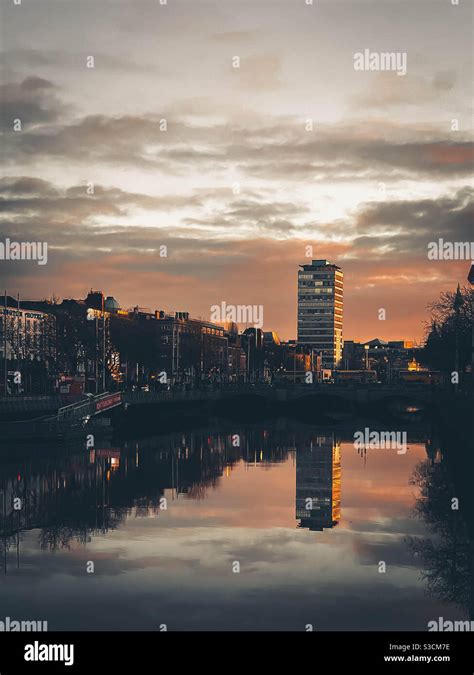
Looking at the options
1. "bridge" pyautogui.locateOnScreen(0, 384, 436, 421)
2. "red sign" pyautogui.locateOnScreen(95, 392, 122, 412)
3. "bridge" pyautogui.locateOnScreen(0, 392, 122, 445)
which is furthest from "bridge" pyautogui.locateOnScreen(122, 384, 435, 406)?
"bridge" pyautogui.locateOnScreen(0, 392, 122, 445)

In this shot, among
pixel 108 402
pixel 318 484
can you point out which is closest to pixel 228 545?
pixel 318 484

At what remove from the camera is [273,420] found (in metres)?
132

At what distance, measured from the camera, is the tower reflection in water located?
45.8m

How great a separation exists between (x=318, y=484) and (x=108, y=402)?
3592 cm

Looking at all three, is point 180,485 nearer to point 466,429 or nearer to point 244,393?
point 466,429

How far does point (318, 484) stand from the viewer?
59.7 meters

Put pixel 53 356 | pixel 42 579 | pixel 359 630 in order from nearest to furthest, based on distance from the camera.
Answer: pixel 359 630
pixel 42 579
pixel 53 356

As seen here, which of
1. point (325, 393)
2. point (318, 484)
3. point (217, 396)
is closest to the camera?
point (318, 484)

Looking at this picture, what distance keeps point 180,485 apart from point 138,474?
5.34 metres

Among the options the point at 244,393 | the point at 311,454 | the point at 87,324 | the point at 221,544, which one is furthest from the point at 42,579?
the point at 244,393

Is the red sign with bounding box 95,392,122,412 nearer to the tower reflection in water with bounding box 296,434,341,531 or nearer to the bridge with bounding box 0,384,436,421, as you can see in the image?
the bridge with bounding box 0,384,436,421

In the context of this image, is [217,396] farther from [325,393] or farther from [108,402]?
[108,402]

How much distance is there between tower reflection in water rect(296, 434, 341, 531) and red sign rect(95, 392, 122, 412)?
62.0 feet

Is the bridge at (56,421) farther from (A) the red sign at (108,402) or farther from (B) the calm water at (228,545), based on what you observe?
(B) the calm water at (228,545)
